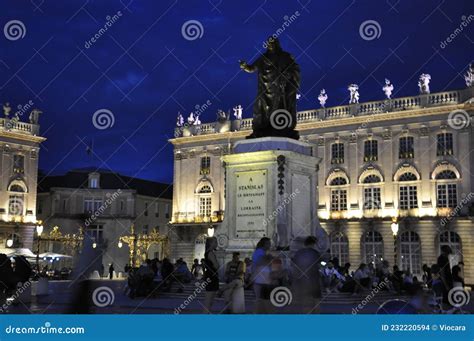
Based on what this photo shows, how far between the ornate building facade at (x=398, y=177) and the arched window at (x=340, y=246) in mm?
68

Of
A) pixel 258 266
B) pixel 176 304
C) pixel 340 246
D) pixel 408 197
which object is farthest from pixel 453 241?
pixel 258 266

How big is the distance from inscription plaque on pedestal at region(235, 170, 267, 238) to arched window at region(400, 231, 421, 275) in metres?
29.7

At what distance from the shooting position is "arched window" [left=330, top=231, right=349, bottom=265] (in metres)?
46.2

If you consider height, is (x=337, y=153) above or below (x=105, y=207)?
above

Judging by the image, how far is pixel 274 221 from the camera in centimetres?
1531

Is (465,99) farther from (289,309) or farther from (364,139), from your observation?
(289,309)

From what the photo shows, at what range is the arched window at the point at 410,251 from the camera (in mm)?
43375

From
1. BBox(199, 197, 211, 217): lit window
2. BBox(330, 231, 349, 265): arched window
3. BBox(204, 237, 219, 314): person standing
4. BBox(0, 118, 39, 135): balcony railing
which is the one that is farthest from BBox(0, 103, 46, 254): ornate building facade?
BBox(204, 237, 219, 314): person standing

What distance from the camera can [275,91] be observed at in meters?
16.2

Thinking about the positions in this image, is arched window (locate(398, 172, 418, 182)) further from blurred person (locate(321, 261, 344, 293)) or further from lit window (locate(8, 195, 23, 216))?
blurred person (locate(321, 261, 344, 293))

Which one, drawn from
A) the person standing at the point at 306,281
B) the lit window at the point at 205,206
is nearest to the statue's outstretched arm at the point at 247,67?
the person standing at the point at 306,281

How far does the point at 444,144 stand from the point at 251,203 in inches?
1217

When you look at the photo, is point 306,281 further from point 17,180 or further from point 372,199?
point 17,180
